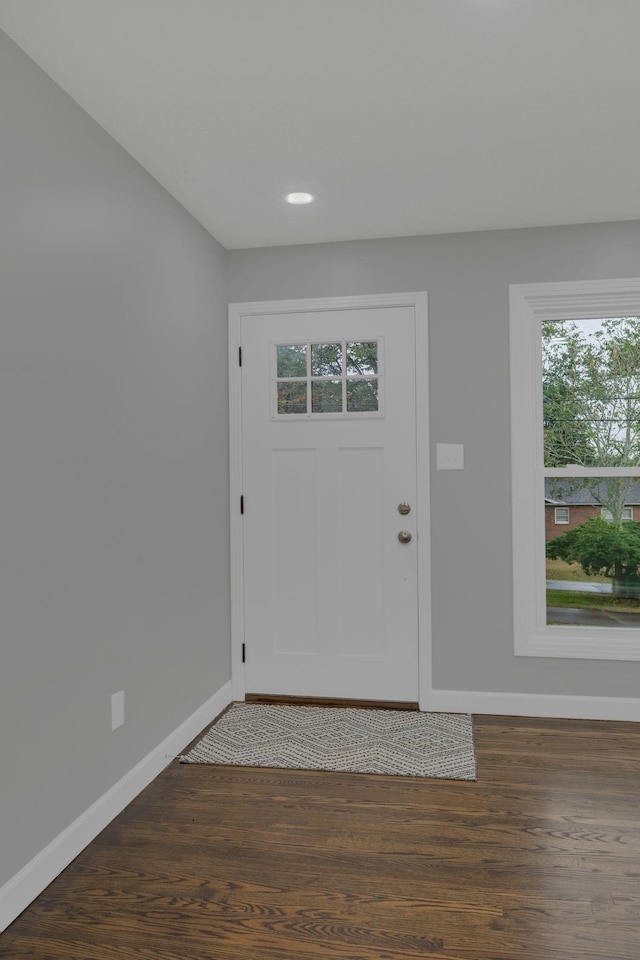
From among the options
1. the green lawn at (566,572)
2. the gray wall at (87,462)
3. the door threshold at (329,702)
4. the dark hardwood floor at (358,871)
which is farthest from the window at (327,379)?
the dark hardwood floor at (358,871)

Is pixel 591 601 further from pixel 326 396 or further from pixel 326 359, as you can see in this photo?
pixel 326 359

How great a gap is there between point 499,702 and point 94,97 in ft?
10.2

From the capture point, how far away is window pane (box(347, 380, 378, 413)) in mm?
3543

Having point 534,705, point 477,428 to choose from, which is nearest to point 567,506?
point 477,428

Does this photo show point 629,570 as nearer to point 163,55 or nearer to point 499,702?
point 499,702

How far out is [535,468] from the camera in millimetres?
3434

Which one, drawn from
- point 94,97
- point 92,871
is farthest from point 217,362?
point 92,871

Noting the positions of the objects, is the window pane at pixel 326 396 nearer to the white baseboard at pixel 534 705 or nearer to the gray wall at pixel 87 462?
the gray wall at pixel 87 462

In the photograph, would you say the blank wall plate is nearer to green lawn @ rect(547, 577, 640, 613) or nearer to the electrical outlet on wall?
green lawn @ rect(547, 577, 640, 613)

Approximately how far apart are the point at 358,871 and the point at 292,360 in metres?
2.42

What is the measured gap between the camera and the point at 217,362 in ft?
11.5

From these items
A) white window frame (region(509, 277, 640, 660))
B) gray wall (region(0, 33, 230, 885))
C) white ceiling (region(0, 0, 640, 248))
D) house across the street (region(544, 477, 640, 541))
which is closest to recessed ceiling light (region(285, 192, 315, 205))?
white ceiling (region(0, 0, 640, 248))

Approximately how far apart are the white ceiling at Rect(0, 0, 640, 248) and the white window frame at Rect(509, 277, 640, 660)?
0.39 meters

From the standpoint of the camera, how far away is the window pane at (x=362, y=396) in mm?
3543
